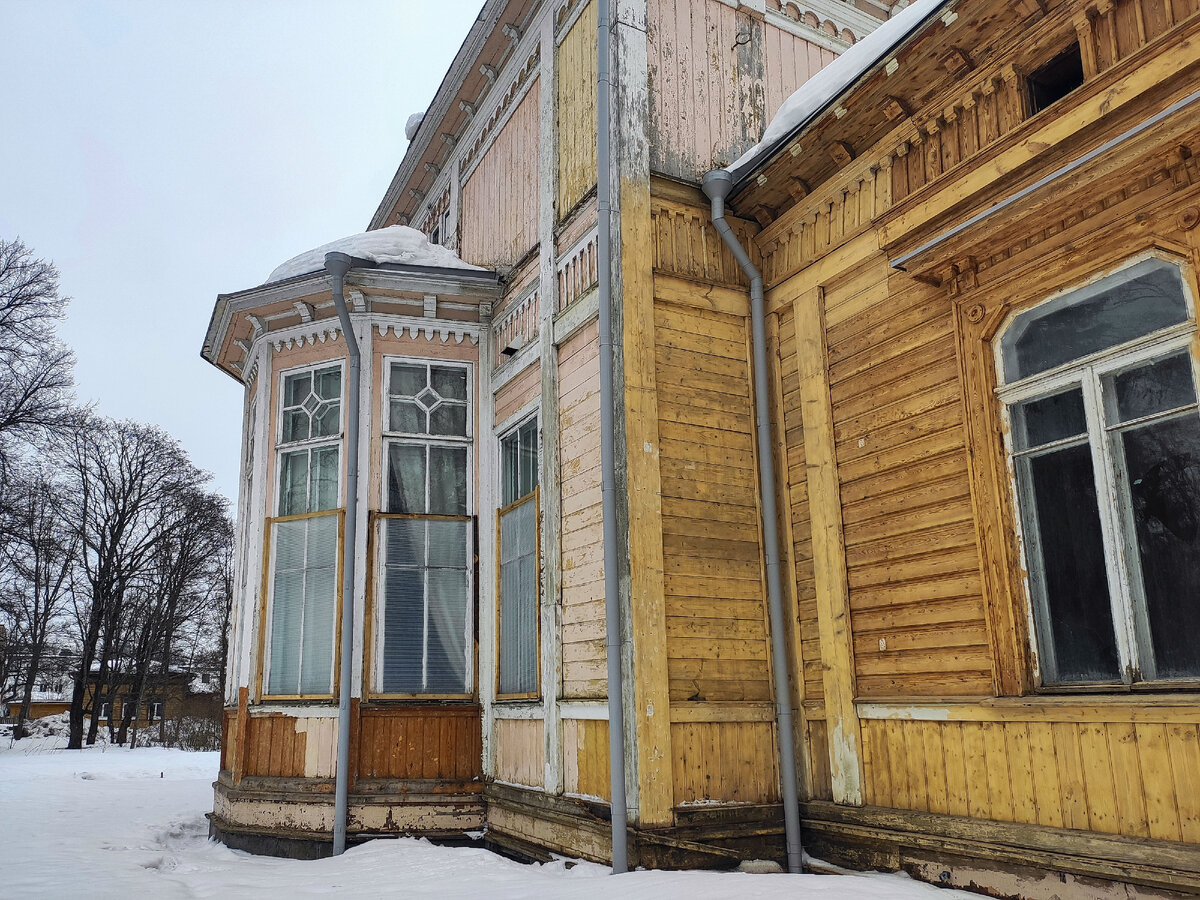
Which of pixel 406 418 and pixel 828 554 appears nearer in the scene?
pixel 828 554

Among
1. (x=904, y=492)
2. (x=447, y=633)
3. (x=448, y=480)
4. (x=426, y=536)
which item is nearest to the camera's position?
(x=904, y=492)

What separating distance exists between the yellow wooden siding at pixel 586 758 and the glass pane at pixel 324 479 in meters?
3.30

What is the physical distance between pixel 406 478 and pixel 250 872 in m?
3.41

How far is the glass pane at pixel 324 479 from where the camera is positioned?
862 cm

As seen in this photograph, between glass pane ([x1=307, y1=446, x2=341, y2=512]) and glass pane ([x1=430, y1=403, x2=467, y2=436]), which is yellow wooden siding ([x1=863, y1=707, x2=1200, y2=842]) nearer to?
glass pane ([x1=430, y1=403, x2=467, y2=436])

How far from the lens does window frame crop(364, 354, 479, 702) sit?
321 inches

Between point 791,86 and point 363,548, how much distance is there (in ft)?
17.7

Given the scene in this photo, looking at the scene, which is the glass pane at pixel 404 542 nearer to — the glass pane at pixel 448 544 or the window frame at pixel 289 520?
the glass pane at pixel 448 544

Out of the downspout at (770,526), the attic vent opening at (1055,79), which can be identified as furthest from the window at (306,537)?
the attic vent opening at (1055,79)

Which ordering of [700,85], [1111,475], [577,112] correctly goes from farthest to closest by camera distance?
[577,112] < [700,85] < [1111,475]

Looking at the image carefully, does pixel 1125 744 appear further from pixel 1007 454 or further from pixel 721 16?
pixel 721 16

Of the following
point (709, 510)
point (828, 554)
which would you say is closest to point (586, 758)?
point (709, 510)

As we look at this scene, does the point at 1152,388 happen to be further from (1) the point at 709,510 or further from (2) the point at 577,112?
(2) the point at 577,112

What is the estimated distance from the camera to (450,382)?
356 inches
